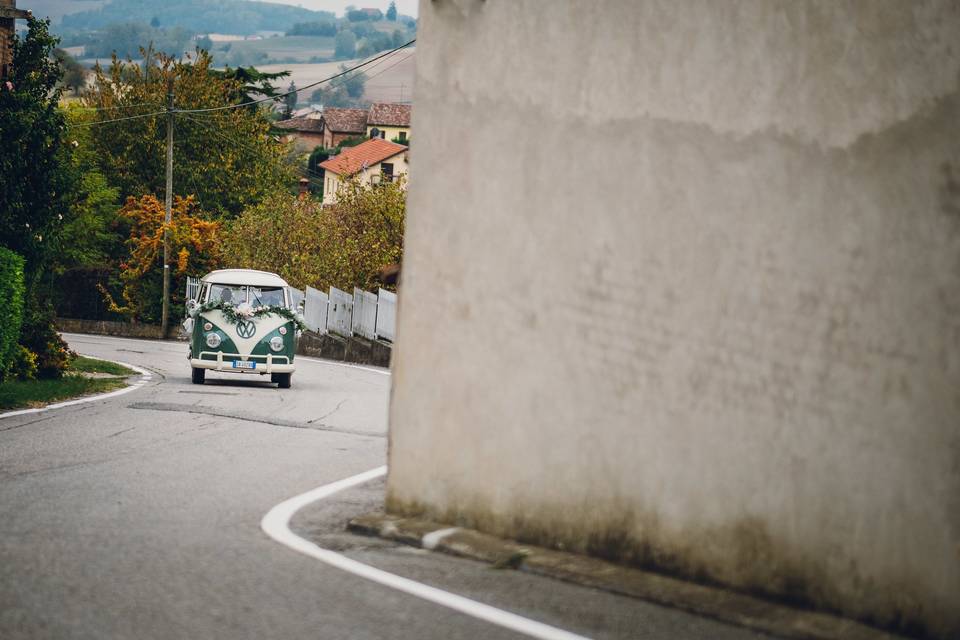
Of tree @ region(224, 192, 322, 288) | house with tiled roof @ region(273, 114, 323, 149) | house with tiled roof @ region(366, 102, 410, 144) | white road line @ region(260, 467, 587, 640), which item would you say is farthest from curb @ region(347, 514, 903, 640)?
house with tiled roof @ region(273, 114, 323, 149)

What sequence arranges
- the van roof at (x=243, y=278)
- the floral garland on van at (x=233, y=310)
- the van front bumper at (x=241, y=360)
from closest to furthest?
the van front bumper at (x=241, y=360) → the floral garland on van at (x=233, y=310) → the van roof at (x=243, y=278)

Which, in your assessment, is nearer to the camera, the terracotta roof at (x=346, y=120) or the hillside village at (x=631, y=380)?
the hillside village at (x=631, y=380)

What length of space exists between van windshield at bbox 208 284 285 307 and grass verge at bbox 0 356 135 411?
7.76 ft

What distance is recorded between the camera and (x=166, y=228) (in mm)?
43281

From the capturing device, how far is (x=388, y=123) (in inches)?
5349

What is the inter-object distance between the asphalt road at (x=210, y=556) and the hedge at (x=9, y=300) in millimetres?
3719

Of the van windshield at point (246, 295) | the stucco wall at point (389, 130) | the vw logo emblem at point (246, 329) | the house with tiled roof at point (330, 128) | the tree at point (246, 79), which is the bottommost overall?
the vw logo emblem at point (246, 329)

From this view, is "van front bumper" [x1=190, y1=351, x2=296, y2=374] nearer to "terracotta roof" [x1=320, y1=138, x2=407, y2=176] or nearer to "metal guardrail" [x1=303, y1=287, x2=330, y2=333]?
"metal guardrail" [x1=303, y1=287, x2=330, y2=333]

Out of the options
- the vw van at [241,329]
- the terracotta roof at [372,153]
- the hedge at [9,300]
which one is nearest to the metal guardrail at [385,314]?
the vw van at [241,329]

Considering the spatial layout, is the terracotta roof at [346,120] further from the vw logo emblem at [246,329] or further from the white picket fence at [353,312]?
the vw logo emblem at [246,329]

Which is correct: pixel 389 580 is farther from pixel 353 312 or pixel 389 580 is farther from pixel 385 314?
pixel 353 312

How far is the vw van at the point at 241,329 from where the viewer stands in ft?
68.2

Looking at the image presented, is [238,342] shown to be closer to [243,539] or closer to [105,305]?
[243,539]

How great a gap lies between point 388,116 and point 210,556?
5283 inches
